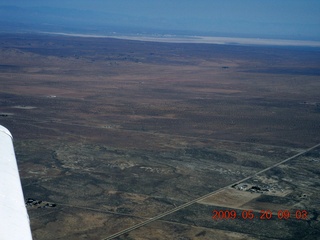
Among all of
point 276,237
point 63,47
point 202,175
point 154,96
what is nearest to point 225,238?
point 276,237

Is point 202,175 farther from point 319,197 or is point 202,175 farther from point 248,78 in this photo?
point 248,78

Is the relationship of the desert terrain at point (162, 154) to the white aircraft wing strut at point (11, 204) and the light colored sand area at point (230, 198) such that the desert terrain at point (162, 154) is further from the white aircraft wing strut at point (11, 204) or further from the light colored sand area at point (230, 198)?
the white aircraft wing strut at point (11, 204)

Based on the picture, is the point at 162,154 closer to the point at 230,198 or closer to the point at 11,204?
the point at 230,198
